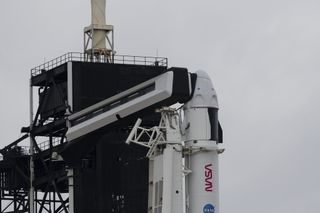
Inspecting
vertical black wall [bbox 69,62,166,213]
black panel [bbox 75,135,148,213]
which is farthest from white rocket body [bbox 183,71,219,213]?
black panel [bbox 75,135,148,213]

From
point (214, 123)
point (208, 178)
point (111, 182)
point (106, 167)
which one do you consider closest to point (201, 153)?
point (208, 178)

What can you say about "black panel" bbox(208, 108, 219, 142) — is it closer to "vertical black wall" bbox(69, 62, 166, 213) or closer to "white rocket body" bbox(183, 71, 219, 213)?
"white rocket body" bbox(183, 71, 219, 213)

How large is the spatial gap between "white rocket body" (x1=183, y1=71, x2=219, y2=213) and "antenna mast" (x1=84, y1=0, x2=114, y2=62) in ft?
106

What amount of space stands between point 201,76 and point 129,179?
2794cm

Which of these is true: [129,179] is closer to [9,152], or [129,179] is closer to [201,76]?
[9,152]

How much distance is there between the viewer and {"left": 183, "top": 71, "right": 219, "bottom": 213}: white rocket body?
11519cm

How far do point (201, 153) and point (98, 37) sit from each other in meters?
34.5

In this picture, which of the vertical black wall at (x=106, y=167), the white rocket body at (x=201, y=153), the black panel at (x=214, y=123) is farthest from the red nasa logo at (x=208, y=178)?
the vertical black wall at (x=106, y=167)

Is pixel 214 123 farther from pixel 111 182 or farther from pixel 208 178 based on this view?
pixel 111 182

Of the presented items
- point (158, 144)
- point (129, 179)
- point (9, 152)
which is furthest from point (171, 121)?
point (9, 152)

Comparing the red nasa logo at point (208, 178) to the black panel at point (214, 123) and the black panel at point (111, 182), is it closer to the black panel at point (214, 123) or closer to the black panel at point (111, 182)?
the black panel at point (214, 123)

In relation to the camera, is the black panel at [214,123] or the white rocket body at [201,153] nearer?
the white rocket body at [201,153]

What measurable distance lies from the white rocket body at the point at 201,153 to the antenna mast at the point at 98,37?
32.2 m

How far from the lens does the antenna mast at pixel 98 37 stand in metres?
148
